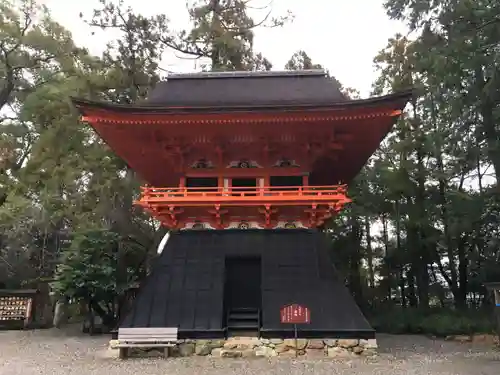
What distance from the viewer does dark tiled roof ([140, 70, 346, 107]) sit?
10.9 meters

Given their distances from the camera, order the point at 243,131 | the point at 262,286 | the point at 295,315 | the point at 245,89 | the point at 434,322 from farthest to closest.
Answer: the point at 434,322 → the point at 245,89 → the point at 243,131 → the point at 262,286 → the point at 295,315

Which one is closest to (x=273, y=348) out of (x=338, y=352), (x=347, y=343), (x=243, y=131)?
(x=338, y=352)

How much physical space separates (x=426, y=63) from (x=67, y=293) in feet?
41.7

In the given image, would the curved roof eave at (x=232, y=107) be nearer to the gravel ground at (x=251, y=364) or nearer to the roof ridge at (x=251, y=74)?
the roof ridge at (x=251, y=74)

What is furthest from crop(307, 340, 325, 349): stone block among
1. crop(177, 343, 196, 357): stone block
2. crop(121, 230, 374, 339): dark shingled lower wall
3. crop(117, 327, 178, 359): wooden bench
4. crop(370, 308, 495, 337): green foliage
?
crop(370, 308, 495, 337): green foliage

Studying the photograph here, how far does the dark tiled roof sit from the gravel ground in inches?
237

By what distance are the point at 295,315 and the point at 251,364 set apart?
4.88 ft

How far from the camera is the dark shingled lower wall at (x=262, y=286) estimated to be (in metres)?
9.12

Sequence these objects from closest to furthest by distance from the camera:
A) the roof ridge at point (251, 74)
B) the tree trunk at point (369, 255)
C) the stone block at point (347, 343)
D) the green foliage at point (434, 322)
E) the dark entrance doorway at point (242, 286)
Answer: the stone block at point (347, 343) < the dark entrance doorway at point (242, 286) < the roof ridge at point (251, 74) < the green foliage at point (434, 322) < the tree trunk at point (369, 255)

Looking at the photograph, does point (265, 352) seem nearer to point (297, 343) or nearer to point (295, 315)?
point (297, 343)

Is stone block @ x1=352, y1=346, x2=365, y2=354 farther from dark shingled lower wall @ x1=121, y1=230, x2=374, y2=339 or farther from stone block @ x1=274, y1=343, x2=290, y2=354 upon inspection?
stone block @ x1=274, y1=343, x2=290, y2=354

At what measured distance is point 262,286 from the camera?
9.84m

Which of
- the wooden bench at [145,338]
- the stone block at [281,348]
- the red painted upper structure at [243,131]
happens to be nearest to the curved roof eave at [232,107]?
the red painted upper structure at [243,131]

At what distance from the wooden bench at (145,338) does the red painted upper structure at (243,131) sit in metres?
2.73
